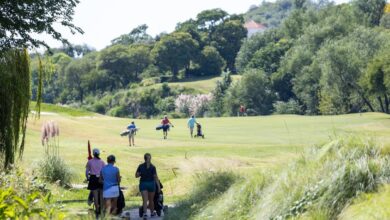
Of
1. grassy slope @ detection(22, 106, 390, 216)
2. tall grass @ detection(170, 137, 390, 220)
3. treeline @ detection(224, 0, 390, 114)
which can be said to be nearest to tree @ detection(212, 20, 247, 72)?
treeline @ detection(224, 0, 390, 114)

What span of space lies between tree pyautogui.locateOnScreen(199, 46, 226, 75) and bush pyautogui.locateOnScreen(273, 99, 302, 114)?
5221cm

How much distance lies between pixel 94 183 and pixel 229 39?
159 metres

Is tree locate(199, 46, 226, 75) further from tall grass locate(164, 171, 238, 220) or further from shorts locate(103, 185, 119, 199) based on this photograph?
shorts locate(103, 185, 119, 199)

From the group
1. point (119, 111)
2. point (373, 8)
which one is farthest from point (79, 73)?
point (373, 8)

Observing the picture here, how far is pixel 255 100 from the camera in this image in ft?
365

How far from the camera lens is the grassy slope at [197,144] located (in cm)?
2772

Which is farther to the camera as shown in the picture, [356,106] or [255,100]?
[255,100]

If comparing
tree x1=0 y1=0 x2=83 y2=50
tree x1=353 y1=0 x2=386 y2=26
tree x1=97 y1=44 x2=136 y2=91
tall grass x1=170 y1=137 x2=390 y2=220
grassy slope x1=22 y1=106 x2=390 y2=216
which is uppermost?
tree x1=353 y1=0 x2=386 y2=26

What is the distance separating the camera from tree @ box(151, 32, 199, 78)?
15612 cm

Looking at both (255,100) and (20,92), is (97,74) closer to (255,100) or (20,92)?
(255,100)

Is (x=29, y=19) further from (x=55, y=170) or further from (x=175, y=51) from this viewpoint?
(x=175, y=51)

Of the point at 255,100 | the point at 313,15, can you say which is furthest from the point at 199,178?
the point at 313,15

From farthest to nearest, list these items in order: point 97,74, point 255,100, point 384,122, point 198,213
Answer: point 97,74 → point 255,100 → point 384,122 → point 198,213

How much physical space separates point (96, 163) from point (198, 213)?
3.18 metres
